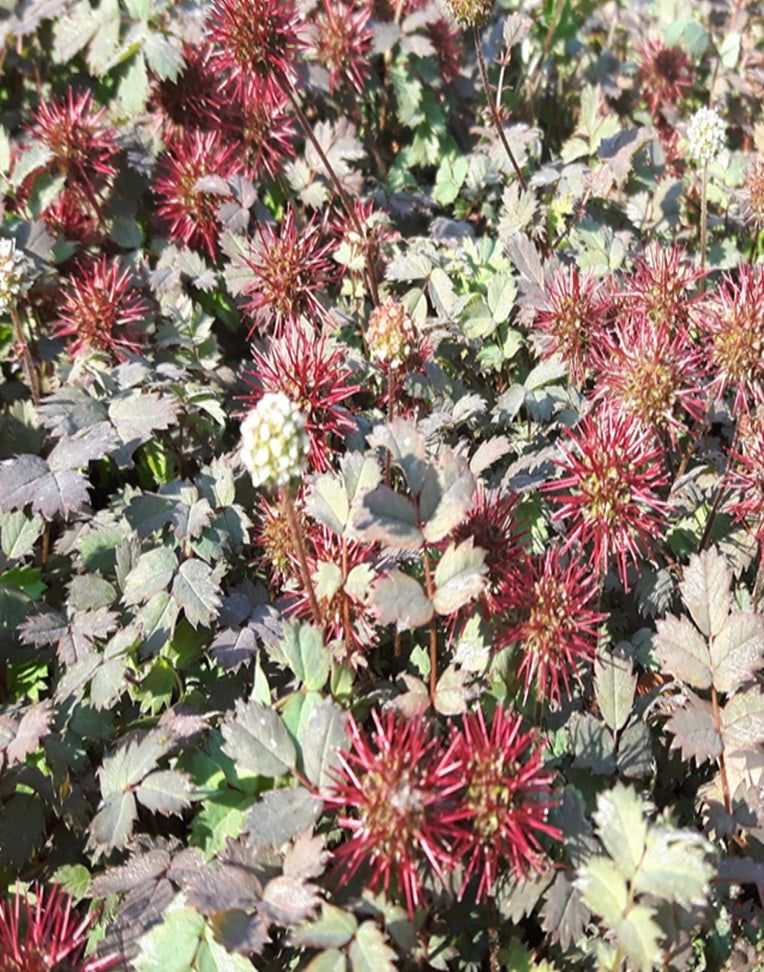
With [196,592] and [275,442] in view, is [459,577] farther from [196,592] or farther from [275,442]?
[196,592]

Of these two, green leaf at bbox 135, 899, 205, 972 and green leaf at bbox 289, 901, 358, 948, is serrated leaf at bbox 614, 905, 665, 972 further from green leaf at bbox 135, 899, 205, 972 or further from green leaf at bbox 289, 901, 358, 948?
green leaf at bbox 135, 899, 205, 972

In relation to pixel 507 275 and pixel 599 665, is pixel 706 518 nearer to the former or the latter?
pixel 599 665

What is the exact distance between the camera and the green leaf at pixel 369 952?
1.40m

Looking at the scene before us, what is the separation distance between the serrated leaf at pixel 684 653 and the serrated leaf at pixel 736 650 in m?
0.02

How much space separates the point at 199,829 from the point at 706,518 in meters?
1.51

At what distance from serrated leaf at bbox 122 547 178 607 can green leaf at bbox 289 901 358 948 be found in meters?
0.88

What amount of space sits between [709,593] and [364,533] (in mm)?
797

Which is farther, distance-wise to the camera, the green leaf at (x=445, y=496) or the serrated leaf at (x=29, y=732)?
the serrated leaf at (x=29, y=732)

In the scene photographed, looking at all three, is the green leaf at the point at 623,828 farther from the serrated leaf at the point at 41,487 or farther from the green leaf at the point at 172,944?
the serrated leaf at the point at 41,487

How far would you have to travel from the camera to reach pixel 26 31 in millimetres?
3379

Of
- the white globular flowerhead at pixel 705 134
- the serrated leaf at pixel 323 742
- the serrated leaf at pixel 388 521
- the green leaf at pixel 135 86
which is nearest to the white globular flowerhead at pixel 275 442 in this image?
the serrated leaf at pixel 388 521

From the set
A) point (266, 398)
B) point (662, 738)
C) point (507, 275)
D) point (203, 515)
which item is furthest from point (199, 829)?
point (507, 275)

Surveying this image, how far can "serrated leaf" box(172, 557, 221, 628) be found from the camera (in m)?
2.05

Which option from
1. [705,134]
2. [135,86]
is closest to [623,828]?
[705,134]
